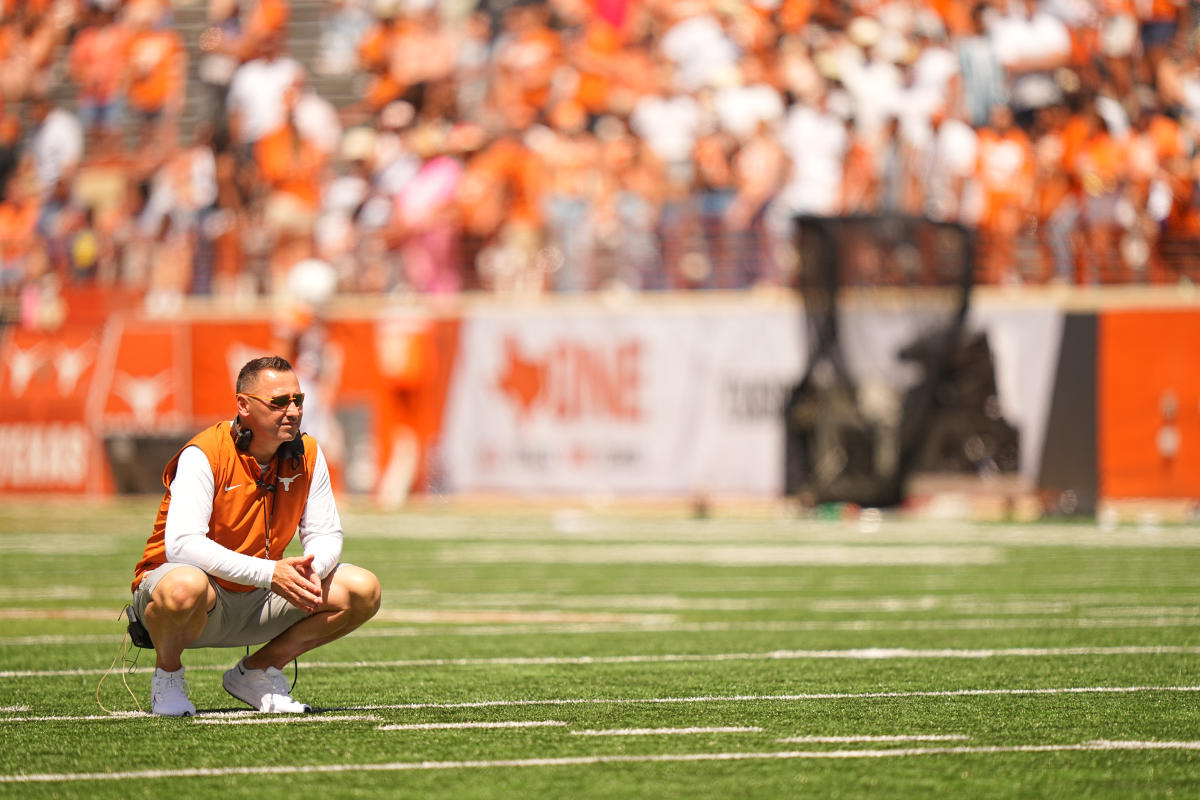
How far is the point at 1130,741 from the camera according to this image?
19.7ft

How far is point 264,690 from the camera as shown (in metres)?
6.72

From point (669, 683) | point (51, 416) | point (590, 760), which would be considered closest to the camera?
point (590, 760)

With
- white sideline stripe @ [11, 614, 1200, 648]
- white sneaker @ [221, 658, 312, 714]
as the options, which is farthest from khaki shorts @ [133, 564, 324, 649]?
white sideline stripe @ [11, 614, 1200, 648]

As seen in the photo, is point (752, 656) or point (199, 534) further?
point (752, 656)

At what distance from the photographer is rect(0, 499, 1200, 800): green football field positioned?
17.8ft

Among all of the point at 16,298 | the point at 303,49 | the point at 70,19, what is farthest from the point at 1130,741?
the point at 70,19

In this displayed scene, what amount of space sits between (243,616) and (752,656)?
2775 mm

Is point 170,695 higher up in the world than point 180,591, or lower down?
lower down

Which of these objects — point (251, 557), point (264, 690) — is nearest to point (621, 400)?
point (264, 690)

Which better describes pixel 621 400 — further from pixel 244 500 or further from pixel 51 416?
pixel 244 500

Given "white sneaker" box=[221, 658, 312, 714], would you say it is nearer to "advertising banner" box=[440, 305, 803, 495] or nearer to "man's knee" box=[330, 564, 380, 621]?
"man's knee" box=[330, 564, 380, 621]

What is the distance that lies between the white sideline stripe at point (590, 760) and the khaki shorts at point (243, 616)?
1.05m

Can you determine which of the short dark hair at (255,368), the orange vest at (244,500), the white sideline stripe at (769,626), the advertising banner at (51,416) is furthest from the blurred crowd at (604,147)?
the short dark hair at (255,368)

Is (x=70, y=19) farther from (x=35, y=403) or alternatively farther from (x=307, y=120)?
(x=35, y=403)
